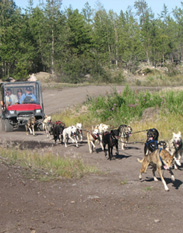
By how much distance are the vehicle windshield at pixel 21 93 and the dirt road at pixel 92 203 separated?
36.6 ft

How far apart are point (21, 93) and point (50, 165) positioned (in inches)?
448

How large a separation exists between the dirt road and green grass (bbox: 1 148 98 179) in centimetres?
34

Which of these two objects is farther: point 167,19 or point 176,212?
point 167,19

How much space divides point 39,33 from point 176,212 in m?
55.3

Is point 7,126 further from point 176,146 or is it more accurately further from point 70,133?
point 176,146

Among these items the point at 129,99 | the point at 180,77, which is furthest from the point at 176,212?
the point at 180,77

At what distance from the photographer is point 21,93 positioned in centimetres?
2089

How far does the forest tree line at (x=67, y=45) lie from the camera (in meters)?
47.7

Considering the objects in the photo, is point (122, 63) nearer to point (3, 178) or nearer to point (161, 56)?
point (161, 56)

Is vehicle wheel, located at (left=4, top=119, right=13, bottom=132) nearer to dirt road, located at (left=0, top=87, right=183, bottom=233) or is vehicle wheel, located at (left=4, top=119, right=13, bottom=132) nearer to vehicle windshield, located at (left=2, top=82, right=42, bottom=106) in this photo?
vehicle windshield, located at (left=2, top=82, right=42, bottom=106)

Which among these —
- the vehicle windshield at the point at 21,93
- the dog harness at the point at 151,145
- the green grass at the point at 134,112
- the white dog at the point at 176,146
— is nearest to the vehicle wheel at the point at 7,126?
the vehicle windshield at the point at 21,93

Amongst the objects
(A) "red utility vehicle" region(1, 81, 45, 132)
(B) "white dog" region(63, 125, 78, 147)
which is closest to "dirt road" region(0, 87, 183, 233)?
(B) "white dog" region(63, 125, 78, 147)

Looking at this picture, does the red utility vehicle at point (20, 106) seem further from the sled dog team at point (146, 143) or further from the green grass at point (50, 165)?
the green grass at point (50, 165)

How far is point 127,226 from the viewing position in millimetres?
6000
